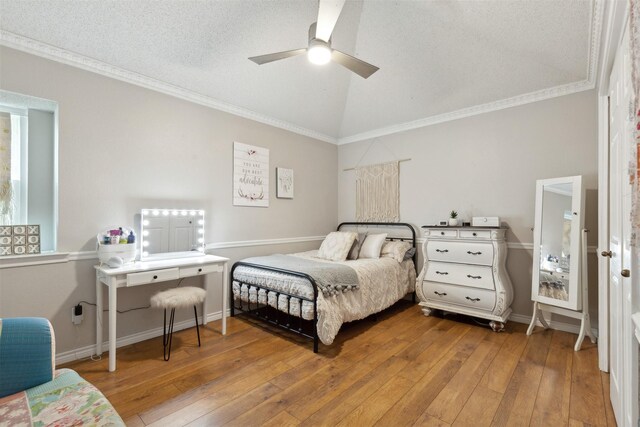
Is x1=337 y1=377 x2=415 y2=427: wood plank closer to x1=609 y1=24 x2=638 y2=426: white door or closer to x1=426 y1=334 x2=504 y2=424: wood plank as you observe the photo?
x1=426 y1=334 x2=504 y2=424: wood plank

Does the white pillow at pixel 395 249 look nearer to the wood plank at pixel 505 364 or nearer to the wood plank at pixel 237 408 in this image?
the wood plank at pixel 505 364

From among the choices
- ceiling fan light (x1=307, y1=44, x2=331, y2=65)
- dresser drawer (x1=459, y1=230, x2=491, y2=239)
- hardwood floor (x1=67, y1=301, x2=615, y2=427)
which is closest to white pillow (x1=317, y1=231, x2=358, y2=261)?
hardwood floor (x1=67, y1=301, x2=615, y2=427)

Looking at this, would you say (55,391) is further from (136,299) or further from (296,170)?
(296,170)

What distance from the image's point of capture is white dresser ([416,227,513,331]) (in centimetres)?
319

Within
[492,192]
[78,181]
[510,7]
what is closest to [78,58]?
[78,181]

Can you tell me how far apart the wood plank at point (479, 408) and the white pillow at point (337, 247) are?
2.06 meters

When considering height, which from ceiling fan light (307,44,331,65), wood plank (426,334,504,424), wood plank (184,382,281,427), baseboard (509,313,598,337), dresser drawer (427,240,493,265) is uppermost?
ceiling fan light (307,44,331,65)

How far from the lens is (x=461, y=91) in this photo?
11.6 feet

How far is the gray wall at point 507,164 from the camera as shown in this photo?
313 cm

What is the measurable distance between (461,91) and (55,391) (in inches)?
169

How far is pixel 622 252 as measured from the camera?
157cm

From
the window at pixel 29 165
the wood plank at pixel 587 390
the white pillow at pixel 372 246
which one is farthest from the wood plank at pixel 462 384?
the window at pixel 29 165

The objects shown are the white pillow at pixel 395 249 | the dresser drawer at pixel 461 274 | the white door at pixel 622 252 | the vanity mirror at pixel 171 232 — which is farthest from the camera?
the white pillow at pixel 395 249

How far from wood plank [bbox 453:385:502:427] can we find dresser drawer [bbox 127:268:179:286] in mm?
2483
